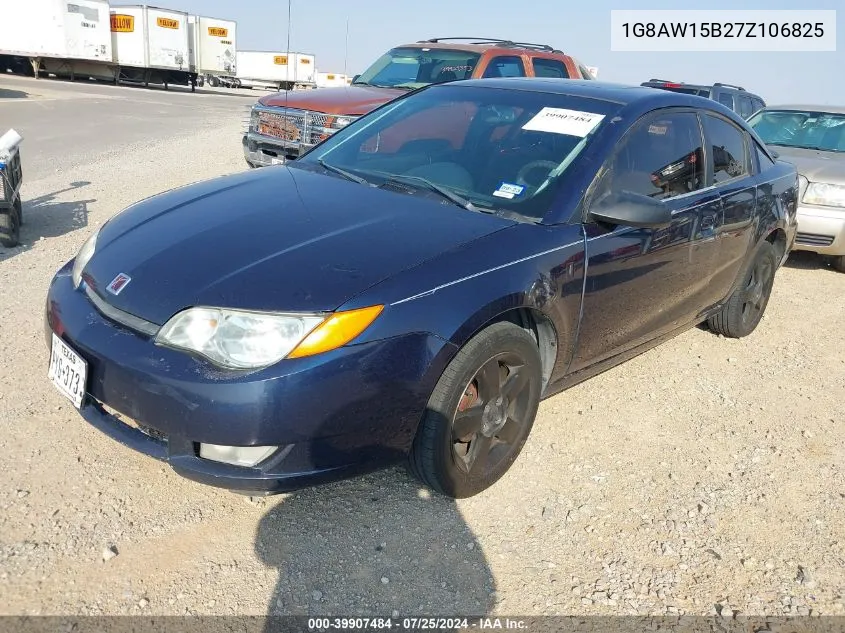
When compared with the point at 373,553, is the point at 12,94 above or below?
above

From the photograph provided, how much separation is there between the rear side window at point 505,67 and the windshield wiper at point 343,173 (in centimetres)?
508

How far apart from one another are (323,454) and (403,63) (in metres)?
7.33

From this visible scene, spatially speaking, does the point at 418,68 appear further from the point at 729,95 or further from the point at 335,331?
the point at 729,95

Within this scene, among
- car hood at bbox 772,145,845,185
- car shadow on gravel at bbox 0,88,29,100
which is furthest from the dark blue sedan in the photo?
car shadow on gravel at bbox 0,88,29,100

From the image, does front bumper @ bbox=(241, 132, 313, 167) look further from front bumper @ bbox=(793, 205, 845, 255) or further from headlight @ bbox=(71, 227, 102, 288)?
front bumper @ bbox=(793, 205, 845, 255)

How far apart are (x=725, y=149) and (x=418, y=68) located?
520cm

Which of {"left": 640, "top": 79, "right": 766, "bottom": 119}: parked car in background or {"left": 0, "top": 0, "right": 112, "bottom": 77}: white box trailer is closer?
{"left": 640, "top": 79, "right": 766, "bottom": 119}: parked car in background

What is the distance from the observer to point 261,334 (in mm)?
2201

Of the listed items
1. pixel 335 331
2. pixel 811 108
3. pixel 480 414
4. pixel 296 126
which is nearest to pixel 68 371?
pixel 335 331

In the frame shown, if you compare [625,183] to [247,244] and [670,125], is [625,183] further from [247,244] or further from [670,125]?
[247,244]

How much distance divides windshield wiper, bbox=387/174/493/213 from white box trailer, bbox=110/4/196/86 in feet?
97.2

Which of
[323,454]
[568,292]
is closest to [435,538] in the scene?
[323,454]

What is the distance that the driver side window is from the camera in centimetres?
318

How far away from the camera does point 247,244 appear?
8.47ft
